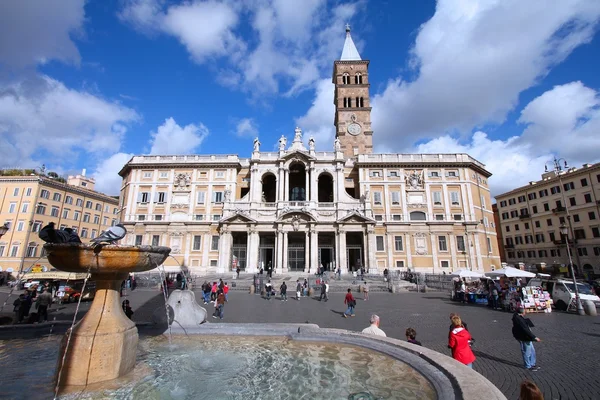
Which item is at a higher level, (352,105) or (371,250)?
(352,105)

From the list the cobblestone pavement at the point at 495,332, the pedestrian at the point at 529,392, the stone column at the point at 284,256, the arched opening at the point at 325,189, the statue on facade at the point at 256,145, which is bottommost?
the cobblestone pavement at the point at 495,332

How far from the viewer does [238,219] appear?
33.1 meters

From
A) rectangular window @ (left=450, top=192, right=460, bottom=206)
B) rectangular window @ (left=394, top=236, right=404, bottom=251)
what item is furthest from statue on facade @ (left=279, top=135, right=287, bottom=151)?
rectangular window @ (left=450, top=192, right=460, bottom=206)

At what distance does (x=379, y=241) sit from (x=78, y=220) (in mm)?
41454

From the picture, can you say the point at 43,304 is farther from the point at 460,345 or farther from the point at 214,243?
the point at 214,243

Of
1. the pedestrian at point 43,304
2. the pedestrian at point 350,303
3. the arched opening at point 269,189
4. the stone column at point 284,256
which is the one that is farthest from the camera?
the arched opening at point 269,189

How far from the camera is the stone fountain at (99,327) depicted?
438 centimetres

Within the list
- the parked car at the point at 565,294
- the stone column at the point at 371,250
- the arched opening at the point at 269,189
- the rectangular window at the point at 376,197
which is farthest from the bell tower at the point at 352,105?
the parked car at the point at 565,294

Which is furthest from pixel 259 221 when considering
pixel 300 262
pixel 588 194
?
pixel 588 194

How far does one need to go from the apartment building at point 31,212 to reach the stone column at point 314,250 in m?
25.7

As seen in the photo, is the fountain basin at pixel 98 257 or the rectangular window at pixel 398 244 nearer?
the fountain basin at pixel 98 257

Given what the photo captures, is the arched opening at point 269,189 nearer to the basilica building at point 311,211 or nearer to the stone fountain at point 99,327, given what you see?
the basilica building at point 311,211

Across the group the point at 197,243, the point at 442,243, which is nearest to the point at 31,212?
the point at 197,243

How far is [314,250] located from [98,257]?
27932 millimetres
